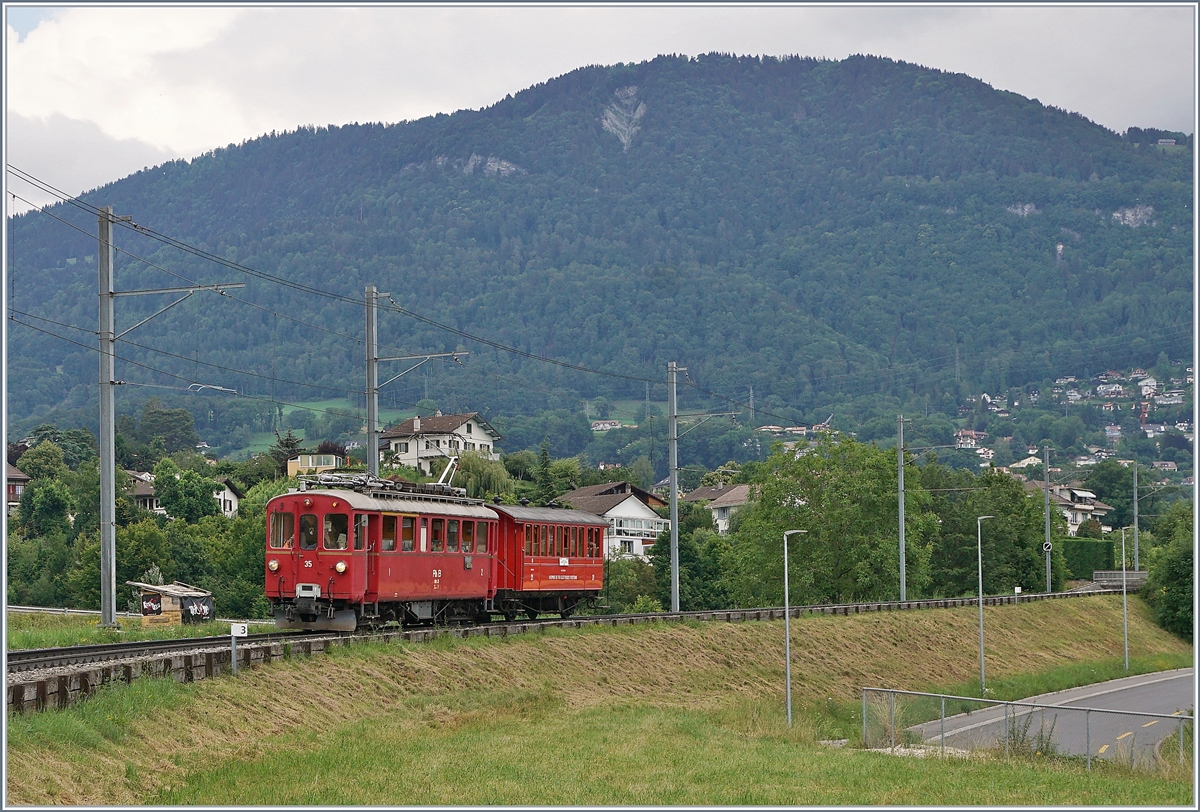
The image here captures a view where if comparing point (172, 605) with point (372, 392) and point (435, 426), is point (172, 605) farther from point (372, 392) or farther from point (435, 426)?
point (435, 426)

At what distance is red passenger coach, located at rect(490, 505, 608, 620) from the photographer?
141 feet

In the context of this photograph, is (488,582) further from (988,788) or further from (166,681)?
(988,788)

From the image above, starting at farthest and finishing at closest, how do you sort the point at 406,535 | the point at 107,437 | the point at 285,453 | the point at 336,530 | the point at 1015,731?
the point at 285,453
the point at 406,535
the point at 336,530
the point at 1015,731
the point at 107,437

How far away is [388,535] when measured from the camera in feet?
115

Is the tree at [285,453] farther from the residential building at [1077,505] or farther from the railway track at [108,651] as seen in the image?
the railway track at [108,651]

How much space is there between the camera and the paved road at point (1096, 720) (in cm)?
3897

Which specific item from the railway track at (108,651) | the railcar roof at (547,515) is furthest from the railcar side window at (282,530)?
the railcar roof at (547,515)

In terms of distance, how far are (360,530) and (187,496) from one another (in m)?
97.2

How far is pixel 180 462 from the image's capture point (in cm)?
17925

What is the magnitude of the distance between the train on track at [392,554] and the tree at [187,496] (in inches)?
3413

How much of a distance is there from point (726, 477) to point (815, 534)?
4261 inches

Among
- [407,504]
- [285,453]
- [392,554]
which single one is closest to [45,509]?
[285,453]

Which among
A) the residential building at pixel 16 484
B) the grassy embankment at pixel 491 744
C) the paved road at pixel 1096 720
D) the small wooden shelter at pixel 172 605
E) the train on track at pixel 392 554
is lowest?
the paved road at pixel 1096 720

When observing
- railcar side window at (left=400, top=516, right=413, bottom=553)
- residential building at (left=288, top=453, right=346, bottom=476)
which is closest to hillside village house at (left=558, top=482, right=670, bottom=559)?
residential building at (left=288, top=453, right=346, bottom=476)
